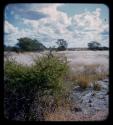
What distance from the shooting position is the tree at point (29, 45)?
2801mm

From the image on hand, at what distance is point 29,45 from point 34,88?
0.49m

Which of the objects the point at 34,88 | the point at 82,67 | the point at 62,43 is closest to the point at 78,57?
the point at 82,67

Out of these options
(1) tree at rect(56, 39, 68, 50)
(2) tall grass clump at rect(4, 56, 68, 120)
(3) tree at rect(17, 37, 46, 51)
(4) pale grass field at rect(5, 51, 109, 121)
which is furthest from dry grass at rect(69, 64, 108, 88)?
(3) tree at rect(17, 37, 46, 51)

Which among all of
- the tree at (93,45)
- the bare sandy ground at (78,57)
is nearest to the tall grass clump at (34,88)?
the bare sandy ground at (78,57)

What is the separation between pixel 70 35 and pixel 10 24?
0.59 meters

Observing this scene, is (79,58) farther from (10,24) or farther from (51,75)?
(10,24)

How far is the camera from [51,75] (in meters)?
3.19

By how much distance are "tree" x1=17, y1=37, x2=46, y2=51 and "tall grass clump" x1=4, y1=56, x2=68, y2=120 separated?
0.38 ft

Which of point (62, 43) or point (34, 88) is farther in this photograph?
point (34, 88)

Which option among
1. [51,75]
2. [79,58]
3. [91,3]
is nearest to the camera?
[91,3]

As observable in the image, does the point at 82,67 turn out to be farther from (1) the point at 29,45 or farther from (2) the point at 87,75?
(1) the point at 29,45

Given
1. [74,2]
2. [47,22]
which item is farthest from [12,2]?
[74,2]

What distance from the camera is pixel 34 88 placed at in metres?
3.04

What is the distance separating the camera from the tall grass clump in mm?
2779
